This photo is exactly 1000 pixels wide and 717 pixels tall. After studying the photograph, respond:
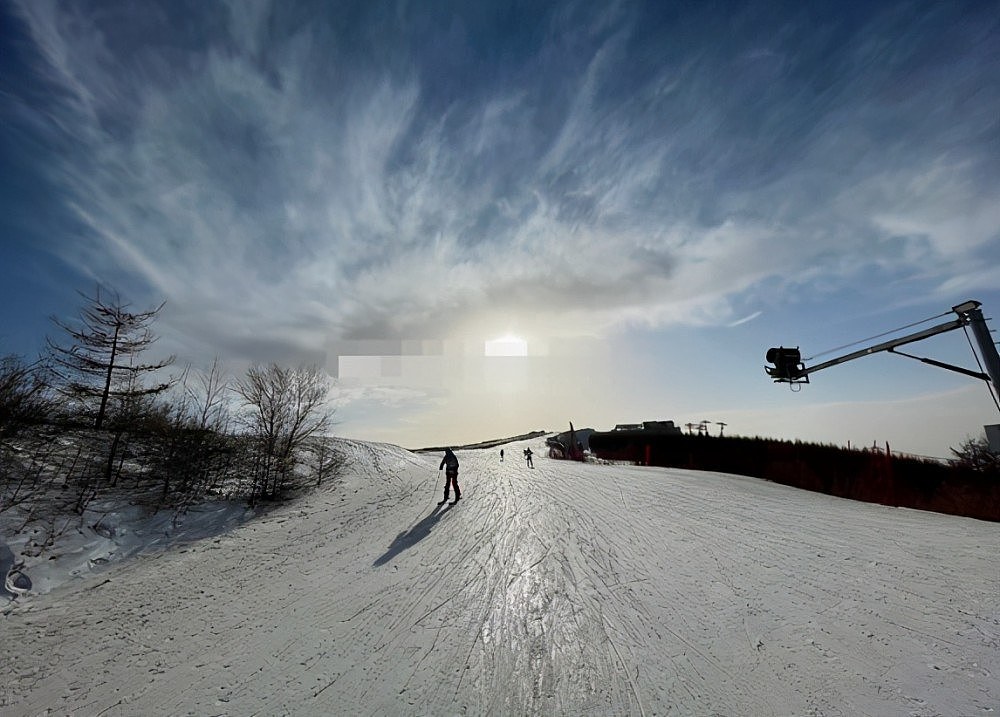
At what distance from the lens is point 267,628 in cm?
624

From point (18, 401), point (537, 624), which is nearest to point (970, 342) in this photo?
point (537, 624)

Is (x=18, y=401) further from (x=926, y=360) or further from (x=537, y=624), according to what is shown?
(x=926, y=360)

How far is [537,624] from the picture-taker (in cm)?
577

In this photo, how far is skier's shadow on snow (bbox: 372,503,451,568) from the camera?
9.05 metres

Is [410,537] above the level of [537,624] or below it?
above

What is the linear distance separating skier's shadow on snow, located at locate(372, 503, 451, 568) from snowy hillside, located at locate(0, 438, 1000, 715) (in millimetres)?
81

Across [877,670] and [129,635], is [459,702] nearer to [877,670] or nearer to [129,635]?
[877,670]

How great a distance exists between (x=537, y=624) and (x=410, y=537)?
5.44 meters

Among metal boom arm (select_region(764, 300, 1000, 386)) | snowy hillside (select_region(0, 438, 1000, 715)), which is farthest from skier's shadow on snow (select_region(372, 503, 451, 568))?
metal boom arm (select_region(764, 300, 1000, 386))

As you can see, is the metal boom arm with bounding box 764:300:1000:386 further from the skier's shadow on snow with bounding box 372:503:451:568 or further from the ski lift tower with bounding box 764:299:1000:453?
the skier's shadow on snow with bounding box 372:503:451:568

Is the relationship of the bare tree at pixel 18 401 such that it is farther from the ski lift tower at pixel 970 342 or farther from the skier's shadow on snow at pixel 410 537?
the ski lift tower at pixel 970 342

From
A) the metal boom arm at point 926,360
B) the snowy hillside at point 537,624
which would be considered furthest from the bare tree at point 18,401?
the metal boom arm at point 926,360

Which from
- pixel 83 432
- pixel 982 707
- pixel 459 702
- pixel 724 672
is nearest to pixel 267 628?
pixel 459 702

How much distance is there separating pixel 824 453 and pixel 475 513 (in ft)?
60.6
